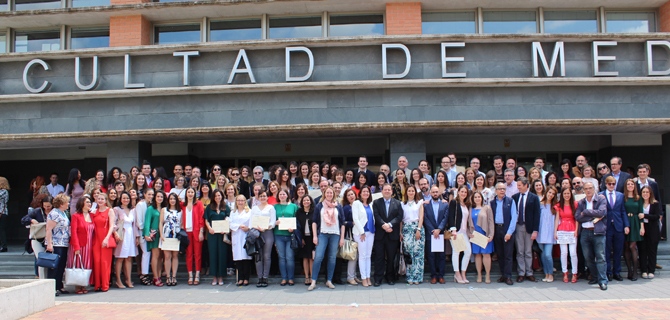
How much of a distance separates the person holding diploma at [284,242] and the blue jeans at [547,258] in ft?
15.2

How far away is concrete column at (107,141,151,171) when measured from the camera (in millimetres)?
12953

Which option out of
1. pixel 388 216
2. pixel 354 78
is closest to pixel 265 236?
pixel 388 216

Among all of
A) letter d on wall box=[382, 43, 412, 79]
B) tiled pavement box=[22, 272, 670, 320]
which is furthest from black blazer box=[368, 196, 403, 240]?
letter d on wall box=[382, 43, 412, 79]

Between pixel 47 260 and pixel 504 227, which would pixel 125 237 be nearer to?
pixel 47 260

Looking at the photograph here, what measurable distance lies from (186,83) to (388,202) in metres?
6.13

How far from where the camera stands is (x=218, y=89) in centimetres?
1227

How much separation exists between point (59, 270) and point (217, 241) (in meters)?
2.82

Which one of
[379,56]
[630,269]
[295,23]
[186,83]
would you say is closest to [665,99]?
[630,269]

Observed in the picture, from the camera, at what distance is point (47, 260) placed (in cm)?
882

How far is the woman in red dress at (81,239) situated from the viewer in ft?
29.9

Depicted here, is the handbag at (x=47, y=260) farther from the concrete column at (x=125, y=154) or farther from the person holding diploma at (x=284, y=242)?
the concrete column at (x=125, y=154)

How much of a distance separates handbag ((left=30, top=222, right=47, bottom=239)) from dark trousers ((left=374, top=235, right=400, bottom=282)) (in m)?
6.11

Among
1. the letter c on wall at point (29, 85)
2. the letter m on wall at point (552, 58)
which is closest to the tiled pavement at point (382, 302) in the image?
the letter m on wall at point (552, 58)

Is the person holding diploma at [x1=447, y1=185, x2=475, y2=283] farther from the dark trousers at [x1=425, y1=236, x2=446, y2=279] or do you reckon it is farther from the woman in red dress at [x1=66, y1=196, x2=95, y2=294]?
the woman in red dress at [x1=66, y1=196, x2=95, y2=294]
